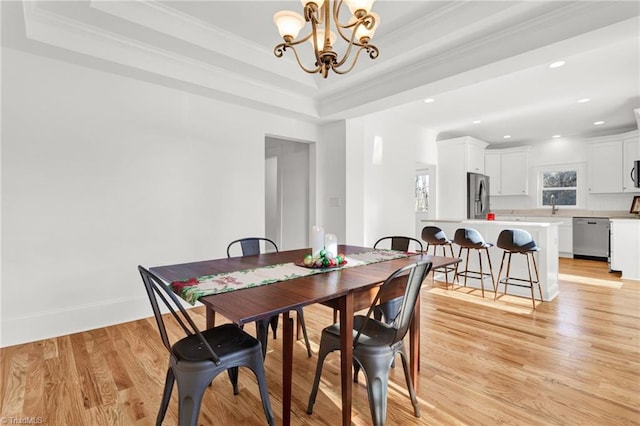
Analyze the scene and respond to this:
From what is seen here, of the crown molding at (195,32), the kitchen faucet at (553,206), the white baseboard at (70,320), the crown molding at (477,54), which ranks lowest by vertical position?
the white baseboard at (70,320)

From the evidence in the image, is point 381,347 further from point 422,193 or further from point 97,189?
point 422,193

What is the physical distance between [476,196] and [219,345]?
19.8 feet

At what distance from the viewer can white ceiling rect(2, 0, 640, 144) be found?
2.41 metres

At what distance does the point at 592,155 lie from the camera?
20.7 feet

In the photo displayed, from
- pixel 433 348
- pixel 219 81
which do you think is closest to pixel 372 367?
pixel 433 348

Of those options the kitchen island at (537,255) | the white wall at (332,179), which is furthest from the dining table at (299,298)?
the white wall at (332,179)

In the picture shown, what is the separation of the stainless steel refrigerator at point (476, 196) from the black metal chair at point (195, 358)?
564cm

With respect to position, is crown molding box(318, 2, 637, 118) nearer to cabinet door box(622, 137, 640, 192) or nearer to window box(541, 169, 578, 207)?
cabinet door box(622, 137, 640, 192)

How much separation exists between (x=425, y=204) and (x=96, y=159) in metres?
5.84

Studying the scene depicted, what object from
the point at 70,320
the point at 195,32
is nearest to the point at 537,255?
the point at 195,32

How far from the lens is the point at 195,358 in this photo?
4.60 ft

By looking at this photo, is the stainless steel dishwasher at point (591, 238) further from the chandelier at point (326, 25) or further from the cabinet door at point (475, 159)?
the chandelier at point (326, 25)

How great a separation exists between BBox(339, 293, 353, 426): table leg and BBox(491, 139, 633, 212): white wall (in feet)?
24.5

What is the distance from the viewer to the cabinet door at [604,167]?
6.00 metres
